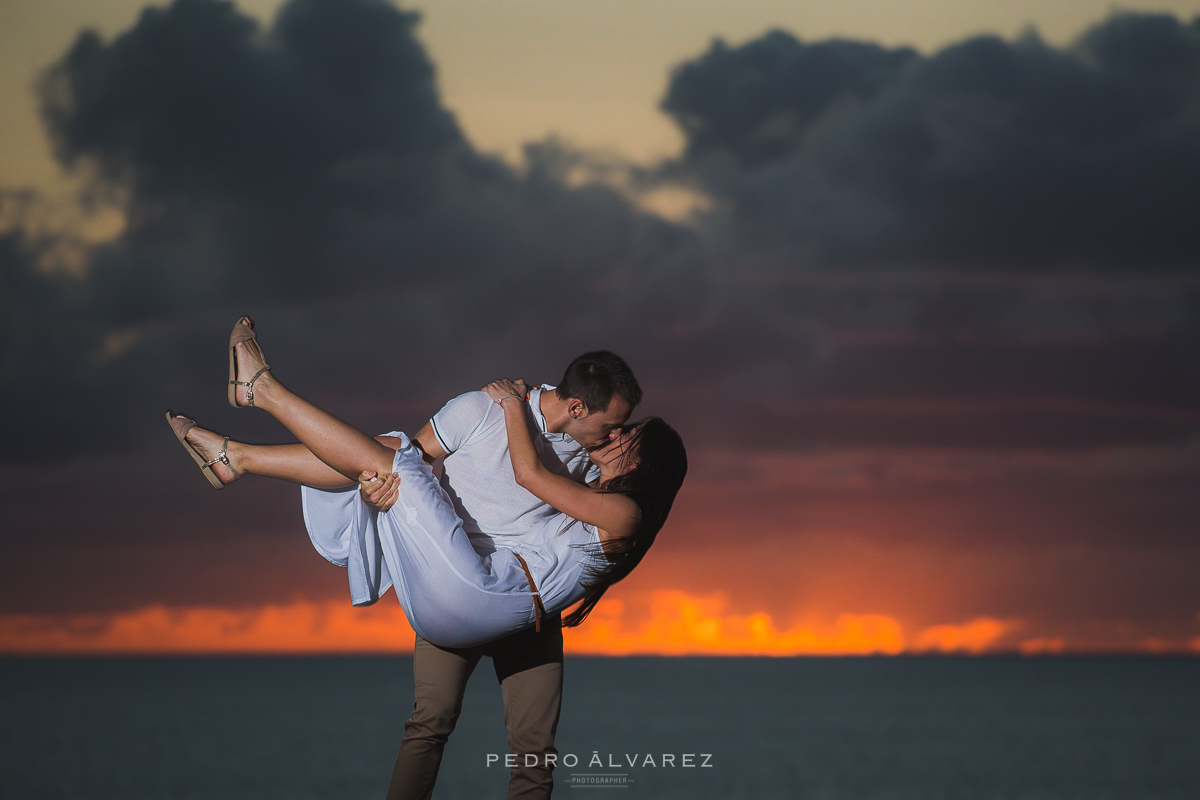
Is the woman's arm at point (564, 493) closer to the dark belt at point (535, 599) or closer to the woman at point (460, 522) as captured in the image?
the woman at point (460, 522)

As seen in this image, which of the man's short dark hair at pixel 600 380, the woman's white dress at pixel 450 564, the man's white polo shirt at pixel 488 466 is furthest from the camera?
the man's white polo shirt at pixel 488 466

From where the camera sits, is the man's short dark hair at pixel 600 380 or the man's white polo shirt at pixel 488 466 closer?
the man's short dark hair at pixel 600 380

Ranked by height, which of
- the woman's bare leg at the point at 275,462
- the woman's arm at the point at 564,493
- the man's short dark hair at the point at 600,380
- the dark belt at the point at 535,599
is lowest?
the dark belt at the point at 535,599

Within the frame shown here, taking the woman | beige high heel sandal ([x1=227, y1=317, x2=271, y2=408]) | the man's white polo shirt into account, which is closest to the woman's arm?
the woman

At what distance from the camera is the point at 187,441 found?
5.21 meters

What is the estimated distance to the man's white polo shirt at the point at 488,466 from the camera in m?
4.70

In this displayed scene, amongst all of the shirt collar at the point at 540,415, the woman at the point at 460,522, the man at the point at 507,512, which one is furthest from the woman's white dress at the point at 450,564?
the shirt collar at the point at 540,415

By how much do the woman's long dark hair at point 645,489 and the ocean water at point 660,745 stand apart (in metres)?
12.5

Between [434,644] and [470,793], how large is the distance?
32.3 meters

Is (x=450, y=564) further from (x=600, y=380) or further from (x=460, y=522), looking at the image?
(x=600, y=380)

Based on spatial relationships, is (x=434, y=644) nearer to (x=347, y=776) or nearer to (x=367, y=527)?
(x=367, y=527)

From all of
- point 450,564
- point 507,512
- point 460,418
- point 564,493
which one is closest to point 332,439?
point 460,418

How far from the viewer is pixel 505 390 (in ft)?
15.6

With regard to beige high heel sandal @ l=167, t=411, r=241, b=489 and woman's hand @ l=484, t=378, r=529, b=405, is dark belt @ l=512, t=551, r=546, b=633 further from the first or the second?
beige high heel sandal @ l=167, t=411, r=241, b=489
